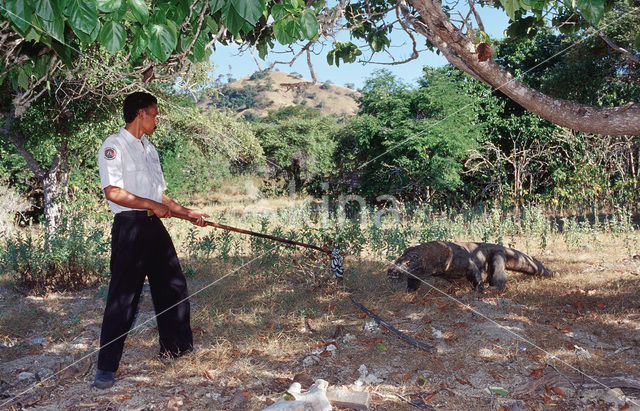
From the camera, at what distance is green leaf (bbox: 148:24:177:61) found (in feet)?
7.77

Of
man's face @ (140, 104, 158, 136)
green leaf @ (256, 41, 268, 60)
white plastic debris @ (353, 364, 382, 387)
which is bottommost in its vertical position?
white plastic debris @ (353, 364, 382, 387)

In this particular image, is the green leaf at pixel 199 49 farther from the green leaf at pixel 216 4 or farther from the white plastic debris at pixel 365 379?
the white plastic debris at pixel 365 379

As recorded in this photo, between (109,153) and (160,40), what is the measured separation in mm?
1372

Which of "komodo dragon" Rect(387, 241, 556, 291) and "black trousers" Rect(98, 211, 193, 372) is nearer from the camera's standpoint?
"black trousers" Rect(98, 211, 193, 372)

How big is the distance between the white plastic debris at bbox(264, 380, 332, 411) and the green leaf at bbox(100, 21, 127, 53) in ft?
7.30

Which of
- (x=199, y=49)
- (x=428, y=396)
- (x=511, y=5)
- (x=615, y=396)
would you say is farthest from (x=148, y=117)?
(x=615, y=396)

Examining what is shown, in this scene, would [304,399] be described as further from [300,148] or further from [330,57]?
[300,148]

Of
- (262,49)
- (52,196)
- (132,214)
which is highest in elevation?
(262,49)

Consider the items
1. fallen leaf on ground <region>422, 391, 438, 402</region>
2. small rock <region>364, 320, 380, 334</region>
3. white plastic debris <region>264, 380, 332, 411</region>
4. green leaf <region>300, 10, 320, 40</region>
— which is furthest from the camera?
small rock <region>364, 320, 380, 334</region>

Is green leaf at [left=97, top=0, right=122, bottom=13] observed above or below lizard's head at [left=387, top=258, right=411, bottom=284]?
above

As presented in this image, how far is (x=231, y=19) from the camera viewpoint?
7.88 ft

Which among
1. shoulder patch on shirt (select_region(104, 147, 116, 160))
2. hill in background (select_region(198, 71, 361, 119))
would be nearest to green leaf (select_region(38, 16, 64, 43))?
shoulder patch on shirt (select_region(104, 147, 116, 160))

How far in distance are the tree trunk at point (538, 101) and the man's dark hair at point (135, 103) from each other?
217cm

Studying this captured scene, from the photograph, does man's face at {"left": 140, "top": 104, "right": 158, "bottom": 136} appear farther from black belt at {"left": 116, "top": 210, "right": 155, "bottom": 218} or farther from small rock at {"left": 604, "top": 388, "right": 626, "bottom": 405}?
small rock at {"left": 604, "top": 388, "right": 626, "bottom": 405}
